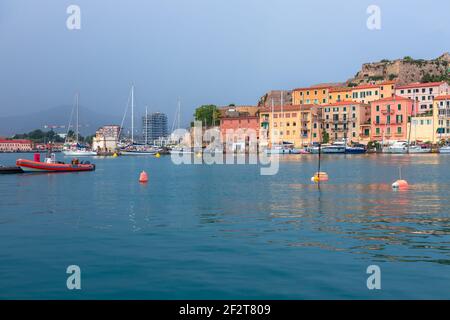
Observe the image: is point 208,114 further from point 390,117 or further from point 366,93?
point 390,117

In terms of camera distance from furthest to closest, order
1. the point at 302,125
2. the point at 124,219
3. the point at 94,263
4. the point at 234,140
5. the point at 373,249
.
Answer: the point at 234,140 → the point at 302,125 → the point at 124,219 → the point at 373,249 → the point at 94,263

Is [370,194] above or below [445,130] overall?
below

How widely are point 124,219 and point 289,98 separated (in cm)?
13801

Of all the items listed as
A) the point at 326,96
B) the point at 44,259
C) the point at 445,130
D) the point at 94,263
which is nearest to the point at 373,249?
the point at 94,263

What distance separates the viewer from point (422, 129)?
118875mm

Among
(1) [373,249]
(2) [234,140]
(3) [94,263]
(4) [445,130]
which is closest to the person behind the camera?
(3) [94,263]

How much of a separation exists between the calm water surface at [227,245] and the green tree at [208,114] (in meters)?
124

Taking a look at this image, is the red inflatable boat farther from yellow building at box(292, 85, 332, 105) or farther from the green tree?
the green tree

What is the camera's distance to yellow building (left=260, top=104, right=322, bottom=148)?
430ft

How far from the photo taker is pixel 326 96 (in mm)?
139750

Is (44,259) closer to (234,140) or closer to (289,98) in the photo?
(234,140)

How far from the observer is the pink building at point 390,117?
121125 millimetres
